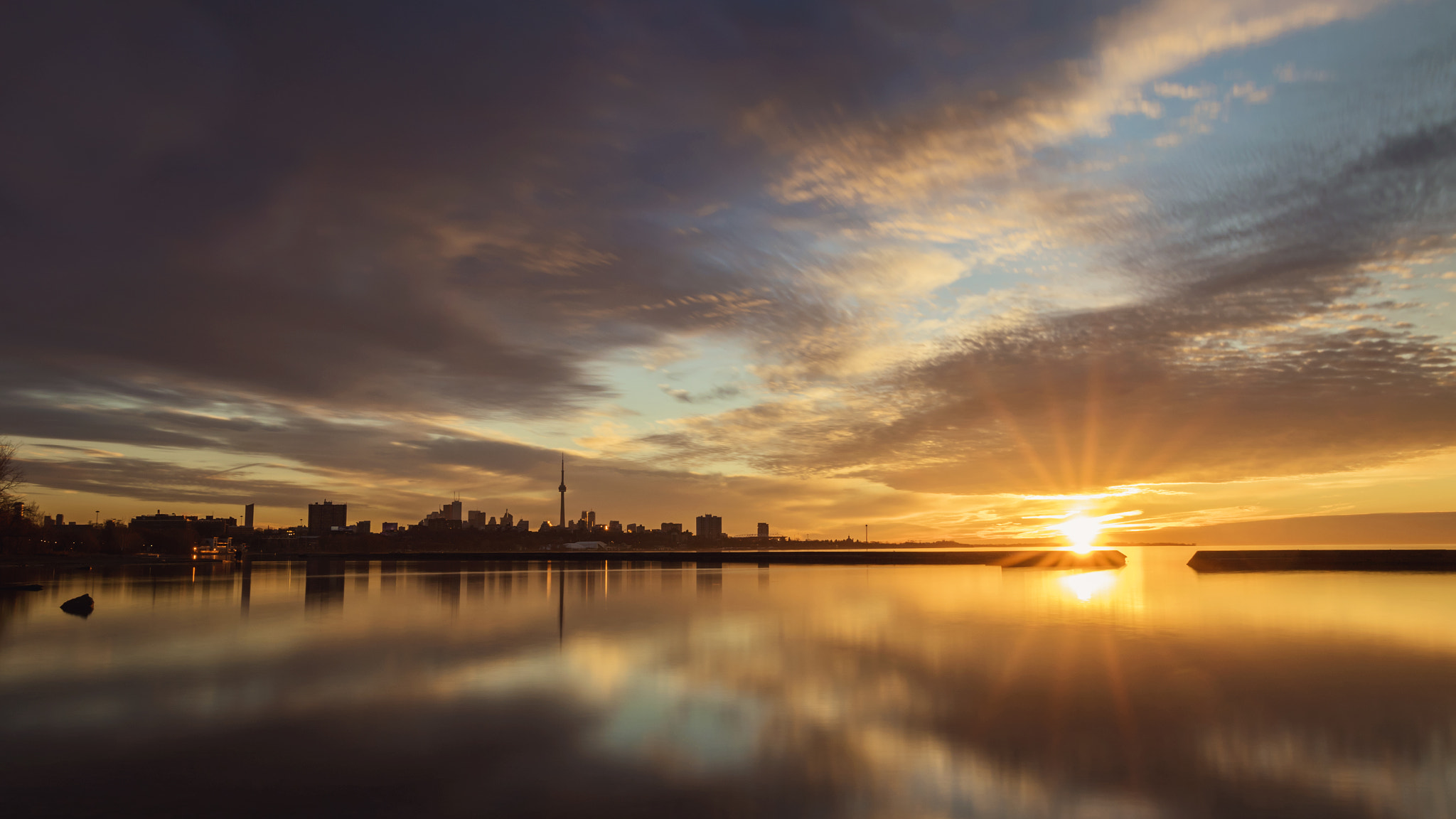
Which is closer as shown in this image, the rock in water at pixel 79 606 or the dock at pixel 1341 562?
the rock in water at pixel 79 606

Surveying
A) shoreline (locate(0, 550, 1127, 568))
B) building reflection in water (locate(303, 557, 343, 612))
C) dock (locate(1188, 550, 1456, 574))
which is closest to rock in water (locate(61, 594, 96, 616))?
building reflection in water (locate(303, 557, 343, 612))

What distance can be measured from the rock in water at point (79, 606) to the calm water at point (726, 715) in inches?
84.6

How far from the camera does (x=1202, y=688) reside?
817 inches

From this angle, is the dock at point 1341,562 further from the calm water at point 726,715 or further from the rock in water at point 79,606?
the rock in water at point 79,606

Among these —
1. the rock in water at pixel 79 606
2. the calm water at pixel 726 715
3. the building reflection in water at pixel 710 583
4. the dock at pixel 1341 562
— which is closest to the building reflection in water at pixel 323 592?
the calm water at pixel 726 715

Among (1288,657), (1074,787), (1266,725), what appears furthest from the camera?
(1288,657)

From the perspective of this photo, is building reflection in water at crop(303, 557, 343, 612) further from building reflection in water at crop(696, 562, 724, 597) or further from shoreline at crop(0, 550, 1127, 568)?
shoreline at crop(0, 550, 1127, 568)

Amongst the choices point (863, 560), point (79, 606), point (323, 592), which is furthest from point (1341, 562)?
point (79, 606)

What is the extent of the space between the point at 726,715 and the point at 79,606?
42.2m

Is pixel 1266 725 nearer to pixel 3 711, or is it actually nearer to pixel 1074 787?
pixel 1074 787

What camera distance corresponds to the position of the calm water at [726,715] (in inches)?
472

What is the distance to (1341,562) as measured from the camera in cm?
10906

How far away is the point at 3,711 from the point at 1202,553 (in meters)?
145

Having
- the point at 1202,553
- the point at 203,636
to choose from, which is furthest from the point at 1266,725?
the point at 1202,553
